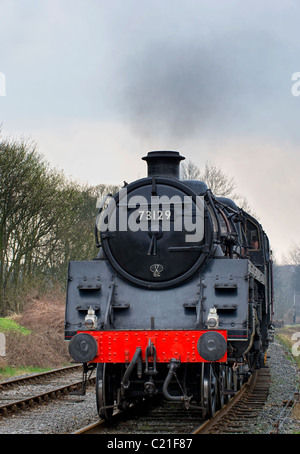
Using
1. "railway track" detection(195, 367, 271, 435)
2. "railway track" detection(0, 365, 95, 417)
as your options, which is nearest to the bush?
"railway track" detection(0, 365, 95, 417)

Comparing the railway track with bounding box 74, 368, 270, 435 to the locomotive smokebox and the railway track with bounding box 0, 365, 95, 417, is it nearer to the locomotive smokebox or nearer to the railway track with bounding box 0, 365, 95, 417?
the railway track with bounding box 0, 365, 95, 417

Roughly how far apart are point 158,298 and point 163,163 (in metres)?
1.69

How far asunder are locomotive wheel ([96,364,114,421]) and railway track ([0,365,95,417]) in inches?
29.5

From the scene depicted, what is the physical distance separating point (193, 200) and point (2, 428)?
349 centimetres

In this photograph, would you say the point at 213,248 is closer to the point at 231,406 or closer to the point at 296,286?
the point at 231,406

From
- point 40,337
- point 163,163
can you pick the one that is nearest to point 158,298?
point 163,163

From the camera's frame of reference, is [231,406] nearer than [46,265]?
Yes

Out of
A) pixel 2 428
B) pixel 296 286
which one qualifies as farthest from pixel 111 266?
pixel 296 286

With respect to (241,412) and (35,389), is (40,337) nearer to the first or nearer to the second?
(35,389)

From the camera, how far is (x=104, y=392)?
293 inches

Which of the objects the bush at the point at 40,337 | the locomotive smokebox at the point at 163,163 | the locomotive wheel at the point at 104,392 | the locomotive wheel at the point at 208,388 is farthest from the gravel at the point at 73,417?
the bush at the point at 40,337

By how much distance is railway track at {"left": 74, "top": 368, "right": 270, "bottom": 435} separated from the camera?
23.6 ft

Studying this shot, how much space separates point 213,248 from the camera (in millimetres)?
7570

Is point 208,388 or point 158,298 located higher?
point 158,298
